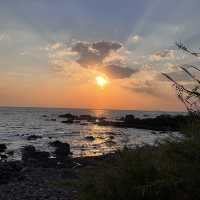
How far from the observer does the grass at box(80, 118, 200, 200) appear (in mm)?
4534

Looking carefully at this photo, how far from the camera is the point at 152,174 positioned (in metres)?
4.97

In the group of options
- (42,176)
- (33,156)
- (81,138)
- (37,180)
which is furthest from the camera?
(81,138)

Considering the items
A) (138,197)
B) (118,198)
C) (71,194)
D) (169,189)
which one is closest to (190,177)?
(169,189)

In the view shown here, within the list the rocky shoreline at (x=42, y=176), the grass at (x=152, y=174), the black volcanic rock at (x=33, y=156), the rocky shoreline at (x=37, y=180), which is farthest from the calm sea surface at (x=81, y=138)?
the rocky shoreline at (x=37, y=180)

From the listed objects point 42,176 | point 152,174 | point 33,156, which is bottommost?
point 33,156

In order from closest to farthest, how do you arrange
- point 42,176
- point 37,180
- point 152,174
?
point 152,174 < point 37,180 < point 42,176

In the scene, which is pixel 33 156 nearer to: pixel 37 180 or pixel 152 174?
pixel 37 180

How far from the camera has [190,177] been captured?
4.44 metres

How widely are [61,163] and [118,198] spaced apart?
56.2 ft

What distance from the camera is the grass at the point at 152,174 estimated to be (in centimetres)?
453

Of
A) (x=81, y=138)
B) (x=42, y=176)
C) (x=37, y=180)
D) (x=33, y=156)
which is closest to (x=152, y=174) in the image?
(x=37, y=180)

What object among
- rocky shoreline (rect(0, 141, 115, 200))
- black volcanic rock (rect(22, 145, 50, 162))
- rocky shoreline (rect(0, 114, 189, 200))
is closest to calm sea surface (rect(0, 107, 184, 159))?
rocky shoreline (rect(0, 114, 189, 200))

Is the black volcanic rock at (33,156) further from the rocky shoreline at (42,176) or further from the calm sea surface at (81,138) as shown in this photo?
the calm sea surface at (81,138)

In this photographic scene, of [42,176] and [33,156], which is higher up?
[42,176]
